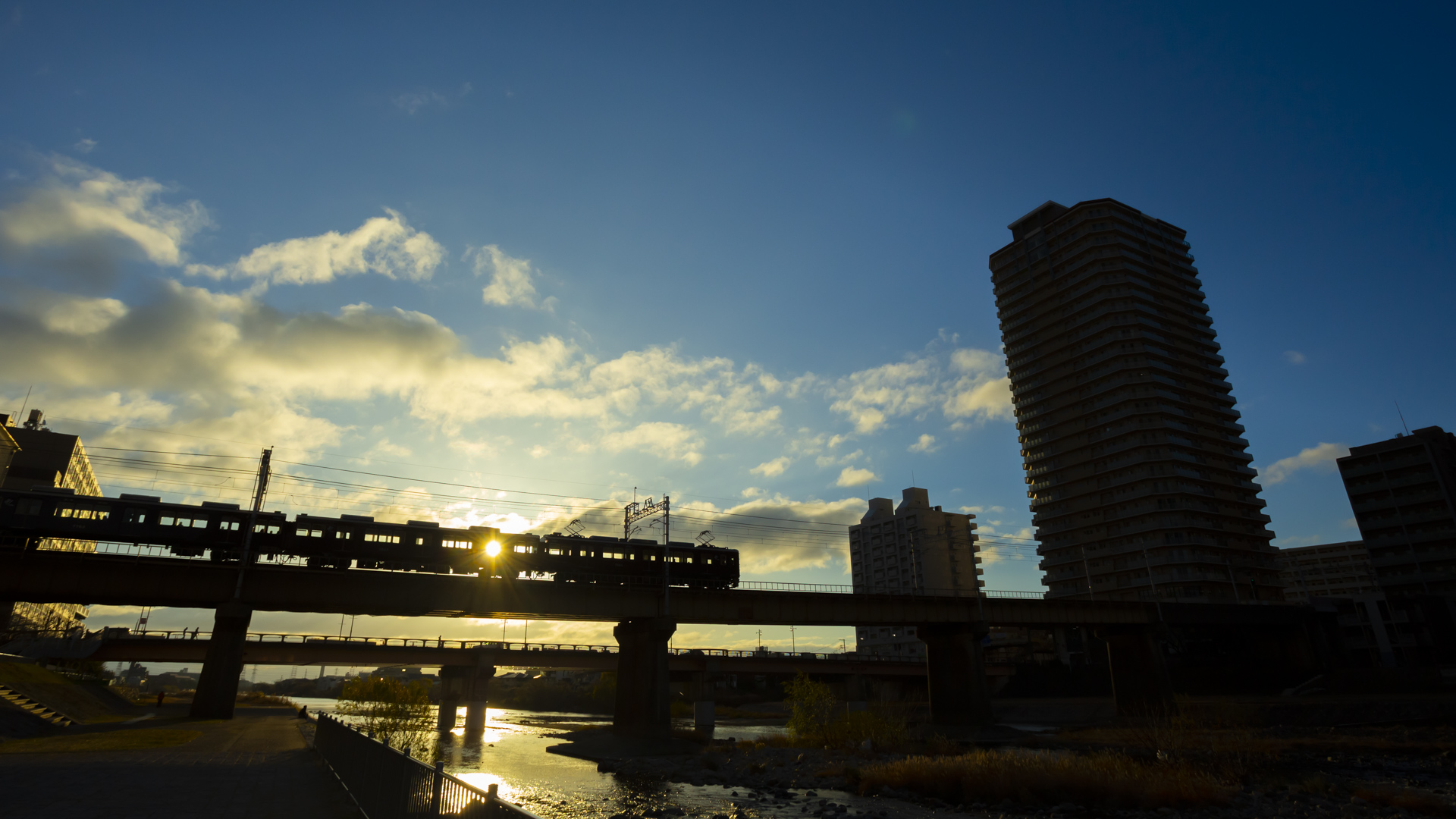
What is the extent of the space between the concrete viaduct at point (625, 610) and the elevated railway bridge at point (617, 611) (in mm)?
97

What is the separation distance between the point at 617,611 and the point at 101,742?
3148 centimetres

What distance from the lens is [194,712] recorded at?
47094mm

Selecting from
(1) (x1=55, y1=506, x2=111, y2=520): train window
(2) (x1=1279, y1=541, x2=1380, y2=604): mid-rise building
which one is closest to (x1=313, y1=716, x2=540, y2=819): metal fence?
(1) (x1=55, y1=506, x2=111, y2=520): train window

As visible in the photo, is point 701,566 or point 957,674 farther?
point 957,674

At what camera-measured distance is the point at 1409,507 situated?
4267 inches

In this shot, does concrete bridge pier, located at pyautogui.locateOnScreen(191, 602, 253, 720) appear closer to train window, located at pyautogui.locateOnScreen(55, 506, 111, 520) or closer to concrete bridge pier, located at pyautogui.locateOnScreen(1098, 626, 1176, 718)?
train window, located at pyautogui.locateOnScreen(55, 506, 111, 520)

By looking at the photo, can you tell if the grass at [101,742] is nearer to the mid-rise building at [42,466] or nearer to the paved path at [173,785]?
the paved path at [173,785]

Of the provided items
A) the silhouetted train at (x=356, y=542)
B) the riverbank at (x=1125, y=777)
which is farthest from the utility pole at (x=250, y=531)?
the riverbank at (x=1125, y=777)

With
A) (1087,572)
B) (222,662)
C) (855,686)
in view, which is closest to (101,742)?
(222,662)

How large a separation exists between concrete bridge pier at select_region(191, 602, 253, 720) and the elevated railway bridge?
88mm

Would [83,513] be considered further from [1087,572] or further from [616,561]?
[1087,572]

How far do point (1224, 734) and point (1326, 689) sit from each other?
36429 millimetres

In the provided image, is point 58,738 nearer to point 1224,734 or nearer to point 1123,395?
point 1224,734

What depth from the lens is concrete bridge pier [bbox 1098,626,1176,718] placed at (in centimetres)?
7438
